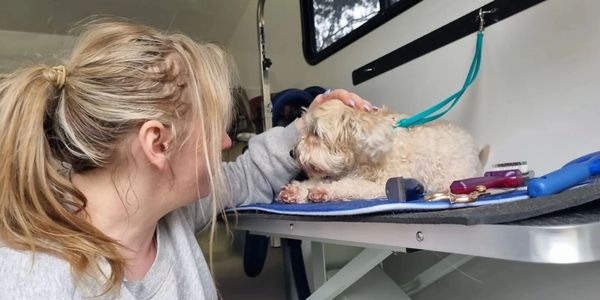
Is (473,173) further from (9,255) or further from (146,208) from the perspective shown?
(9,255)

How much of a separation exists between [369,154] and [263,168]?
0.96ft

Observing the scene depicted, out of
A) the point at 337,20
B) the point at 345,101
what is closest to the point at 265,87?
the point at 337,20

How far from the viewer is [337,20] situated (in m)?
2.09

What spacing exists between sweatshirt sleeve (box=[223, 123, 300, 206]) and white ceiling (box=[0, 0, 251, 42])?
1.10 metres

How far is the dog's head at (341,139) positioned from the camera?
127 cm

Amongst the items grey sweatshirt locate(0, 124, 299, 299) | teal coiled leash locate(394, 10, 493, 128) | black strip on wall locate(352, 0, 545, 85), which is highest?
black strip on wall locate(352, 0, 545, 85)

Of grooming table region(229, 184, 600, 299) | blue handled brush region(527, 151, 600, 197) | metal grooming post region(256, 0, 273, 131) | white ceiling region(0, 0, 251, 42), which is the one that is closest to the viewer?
grooming table region(229, 184, 600, 299)

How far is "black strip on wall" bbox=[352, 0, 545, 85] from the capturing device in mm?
1163

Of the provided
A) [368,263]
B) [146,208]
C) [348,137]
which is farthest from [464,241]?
[348,137]

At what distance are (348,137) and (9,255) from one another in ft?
2.78

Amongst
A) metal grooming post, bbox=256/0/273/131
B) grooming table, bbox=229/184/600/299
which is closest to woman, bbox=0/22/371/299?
grooming table, bbox=229/184/600/299

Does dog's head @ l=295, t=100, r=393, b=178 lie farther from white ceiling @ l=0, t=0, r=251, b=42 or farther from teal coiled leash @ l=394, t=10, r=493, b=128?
white ceiling @ l=0, t=0, r=251, b=42

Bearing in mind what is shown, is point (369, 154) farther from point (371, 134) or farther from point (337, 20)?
point (337, 20)

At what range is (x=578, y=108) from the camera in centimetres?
101
